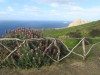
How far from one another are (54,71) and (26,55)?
161 cm

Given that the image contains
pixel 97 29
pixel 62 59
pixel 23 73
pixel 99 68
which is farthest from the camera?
pixel 97 29

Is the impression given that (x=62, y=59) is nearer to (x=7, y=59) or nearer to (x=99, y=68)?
(x=99, y=68)

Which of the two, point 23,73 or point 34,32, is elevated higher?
point 34,32

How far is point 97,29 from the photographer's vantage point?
1607 inches

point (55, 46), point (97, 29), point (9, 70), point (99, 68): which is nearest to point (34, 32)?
point (55, 46)

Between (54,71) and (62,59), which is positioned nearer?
(54,71)

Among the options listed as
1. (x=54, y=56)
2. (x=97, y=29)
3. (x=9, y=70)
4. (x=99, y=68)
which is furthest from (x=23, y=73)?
(x=97, y=29)

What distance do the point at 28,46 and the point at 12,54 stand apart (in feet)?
3.09

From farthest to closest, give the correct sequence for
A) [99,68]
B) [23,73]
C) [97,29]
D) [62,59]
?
[97,29]
[62,59]
[99,68]
[23,73]

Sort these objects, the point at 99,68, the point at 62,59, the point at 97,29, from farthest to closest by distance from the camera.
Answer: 1. the point at 97,29
2. the point at 62,59
3. the point at 99,68

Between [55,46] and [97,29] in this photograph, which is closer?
[55,46]

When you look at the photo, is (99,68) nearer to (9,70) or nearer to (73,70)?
(73,70)

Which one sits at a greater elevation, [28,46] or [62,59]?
[28,46]

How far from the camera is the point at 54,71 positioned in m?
12.7
